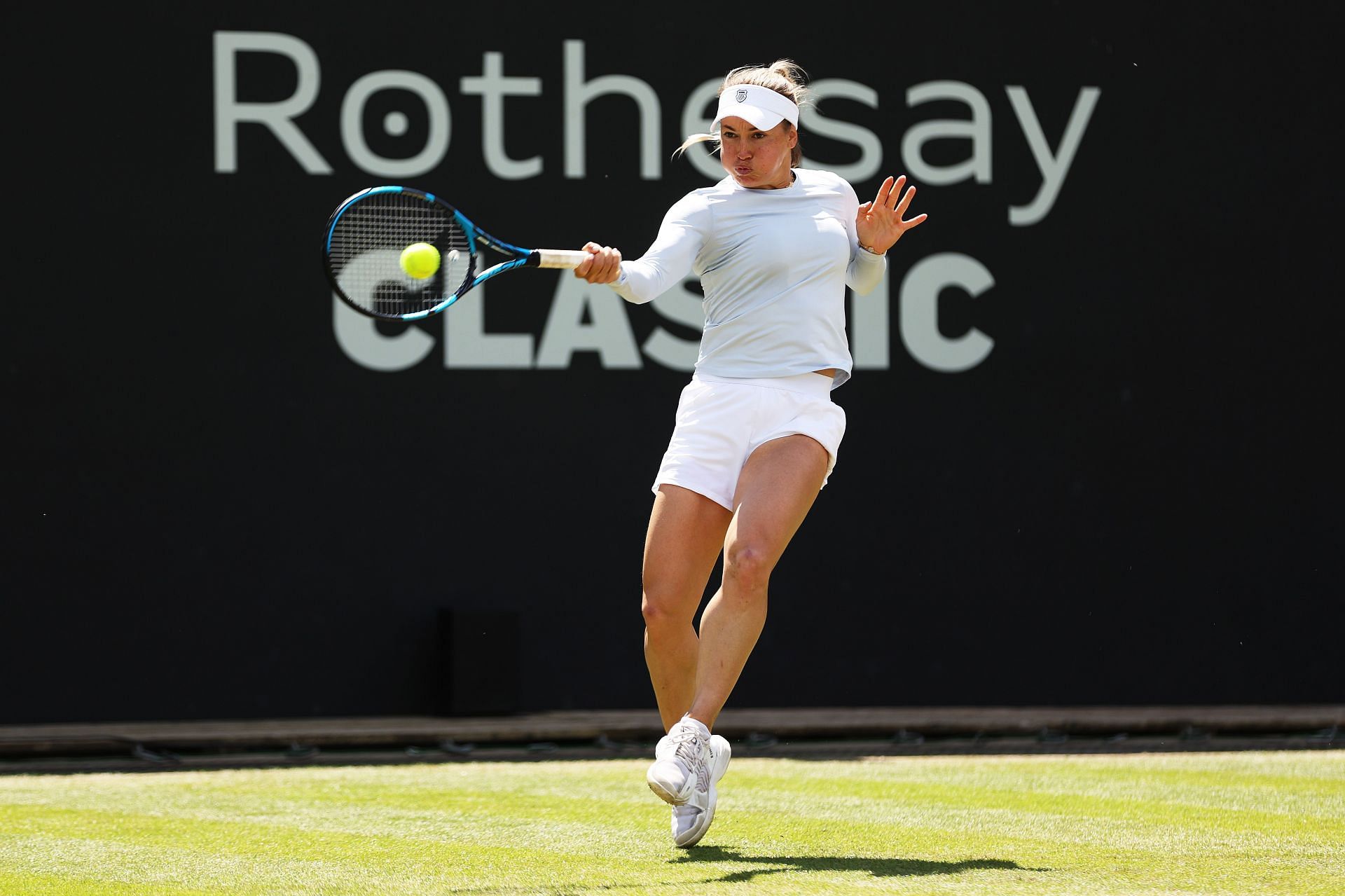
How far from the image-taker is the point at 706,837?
3.64 meters

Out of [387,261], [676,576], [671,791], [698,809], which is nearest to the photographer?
[671,791]

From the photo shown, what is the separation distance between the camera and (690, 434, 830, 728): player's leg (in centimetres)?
336

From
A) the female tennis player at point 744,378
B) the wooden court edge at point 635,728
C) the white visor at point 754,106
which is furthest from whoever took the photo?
the wooden court edge at point 635,728

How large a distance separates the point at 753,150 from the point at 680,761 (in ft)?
3.85

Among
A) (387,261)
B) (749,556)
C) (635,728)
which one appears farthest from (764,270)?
(635,728)

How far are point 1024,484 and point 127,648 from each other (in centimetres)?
288

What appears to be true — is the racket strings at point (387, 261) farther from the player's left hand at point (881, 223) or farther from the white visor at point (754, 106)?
the player's left hand at point (881, 223)

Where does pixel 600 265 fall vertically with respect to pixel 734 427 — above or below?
above

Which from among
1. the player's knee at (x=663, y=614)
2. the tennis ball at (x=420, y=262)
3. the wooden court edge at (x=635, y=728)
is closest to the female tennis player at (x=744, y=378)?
the player's knee at (x=663, y=614)

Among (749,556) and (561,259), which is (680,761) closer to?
(749,556)

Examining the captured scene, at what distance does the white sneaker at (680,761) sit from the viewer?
3.21 meters

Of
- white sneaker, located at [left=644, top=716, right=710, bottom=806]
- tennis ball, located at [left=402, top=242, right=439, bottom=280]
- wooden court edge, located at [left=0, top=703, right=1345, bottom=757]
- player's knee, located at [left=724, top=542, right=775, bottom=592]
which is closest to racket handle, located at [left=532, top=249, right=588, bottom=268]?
tennis ball, located at [left=402, top=242, right=439, bottom=280]

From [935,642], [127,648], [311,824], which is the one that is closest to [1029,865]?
[311,824]

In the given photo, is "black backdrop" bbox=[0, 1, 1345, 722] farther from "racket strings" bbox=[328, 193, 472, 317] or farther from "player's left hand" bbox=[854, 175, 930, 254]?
"player's left hand" bbox=[854, 175, 930, 254]
